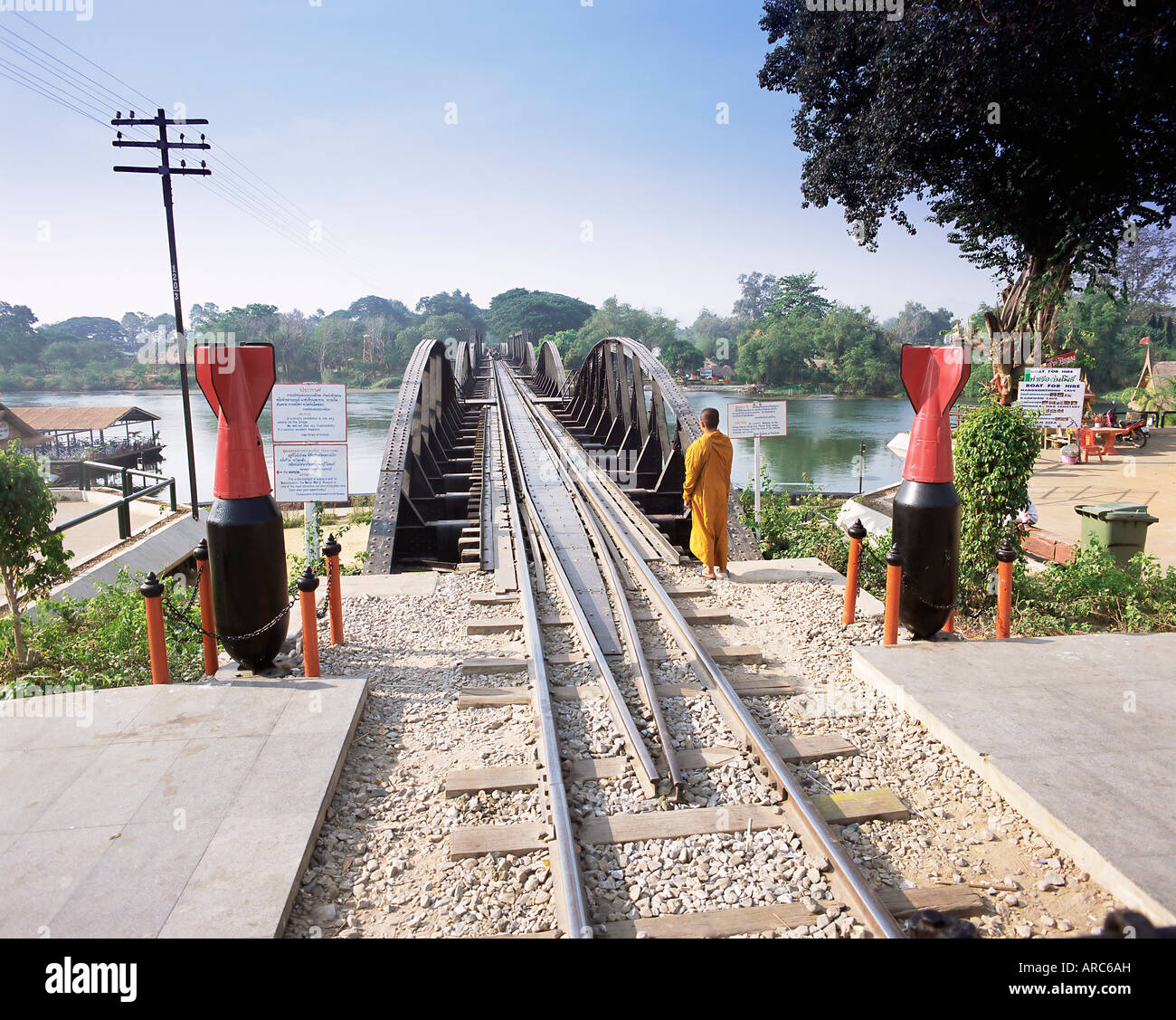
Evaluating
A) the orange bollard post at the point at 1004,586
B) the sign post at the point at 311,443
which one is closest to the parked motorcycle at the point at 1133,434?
the orange bollard post at the point at 1004,586

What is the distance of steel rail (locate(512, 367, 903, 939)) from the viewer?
2812mm

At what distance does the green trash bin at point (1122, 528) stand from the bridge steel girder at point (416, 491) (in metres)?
7.62

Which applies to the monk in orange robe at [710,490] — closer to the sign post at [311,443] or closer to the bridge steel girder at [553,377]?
the sign post at [311,443]

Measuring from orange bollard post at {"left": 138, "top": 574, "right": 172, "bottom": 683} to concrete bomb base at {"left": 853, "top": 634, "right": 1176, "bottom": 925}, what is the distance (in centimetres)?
449

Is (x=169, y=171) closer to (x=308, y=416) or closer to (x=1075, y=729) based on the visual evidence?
(x=308, y=416)

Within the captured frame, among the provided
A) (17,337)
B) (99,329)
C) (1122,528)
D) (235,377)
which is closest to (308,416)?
(235,377)

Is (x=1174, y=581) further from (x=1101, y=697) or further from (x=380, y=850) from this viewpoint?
(x=380, y=850)

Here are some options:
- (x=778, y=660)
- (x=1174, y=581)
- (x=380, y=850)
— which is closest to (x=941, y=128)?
(x=1174, y=581)

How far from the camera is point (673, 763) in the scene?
3.79 m

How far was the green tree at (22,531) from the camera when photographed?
24.0 ft

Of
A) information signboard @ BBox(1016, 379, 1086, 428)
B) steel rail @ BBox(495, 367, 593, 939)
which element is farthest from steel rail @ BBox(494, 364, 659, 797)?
information signboard @ BBox(1016, 379, 1086, 428)

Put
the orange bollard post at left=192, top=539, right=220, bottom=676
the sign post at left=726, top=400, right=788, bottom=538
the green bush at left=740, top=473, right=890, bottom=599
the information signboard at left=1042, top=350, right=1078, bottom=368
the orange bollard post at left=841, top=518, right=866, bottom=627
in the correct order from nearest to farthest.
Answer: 1. the orange bollard post at left=192, top=539, right=220, bottom=676
2. the orange bollard post at left=841, top=518, right=866, bottom=627
3. the green bush at left=740, top=473, right=890, bottom=599
4. the sign post at left=726, top=400, right=788, bottom=538
5. the information signboard at left=1042, top=350, right=1078, bottom=368

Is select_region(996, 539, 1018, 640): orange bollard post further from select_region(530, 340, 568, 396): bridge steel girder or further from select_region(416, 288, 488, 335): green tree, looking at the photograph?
select_region(416, 288, 488, 335): green tree

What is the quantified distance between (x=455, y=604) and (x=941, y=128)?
18886 millimetres
